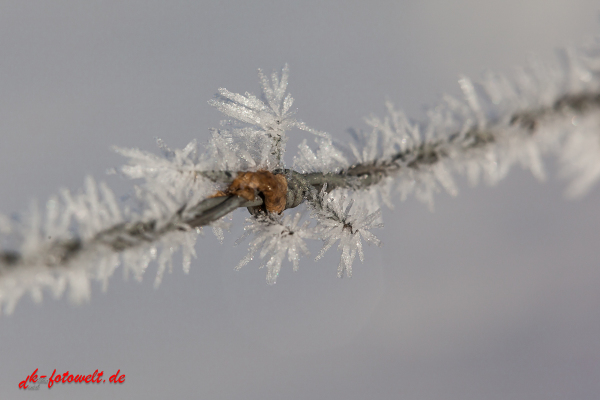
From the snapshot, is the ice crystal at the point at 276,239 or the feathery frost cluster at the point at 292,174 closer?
the feathery frost cluster at the point at 292,174

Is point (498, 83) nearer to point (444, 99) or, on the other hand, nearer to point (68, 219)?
point (444, 99)

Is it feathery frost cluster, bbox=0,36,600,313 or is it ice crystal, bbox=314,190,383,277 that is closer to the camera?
feathery frost cluster, bbox=0,36,600,313

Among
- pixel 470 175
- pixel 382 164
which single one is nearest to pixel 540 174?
pixel 470 175

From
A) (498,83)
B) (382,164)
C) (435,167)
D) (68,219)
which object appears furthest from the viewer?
(382,164)

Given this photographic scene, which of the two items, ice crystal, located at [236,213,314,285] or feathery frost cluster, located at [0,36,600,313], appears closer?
feathery frost cluster, located at [0,36,600,313]

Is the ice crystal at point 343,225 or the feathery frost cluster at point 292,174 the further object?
the ice crystal at point 343,225
